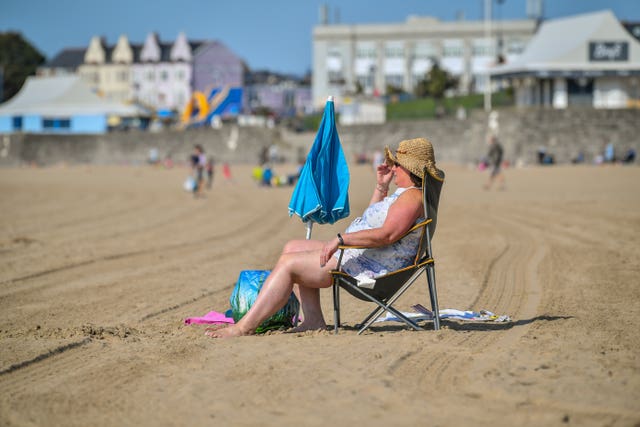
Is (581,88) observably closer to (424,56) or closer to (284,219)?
(284,219)

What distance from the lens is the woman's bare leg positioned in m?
6.36

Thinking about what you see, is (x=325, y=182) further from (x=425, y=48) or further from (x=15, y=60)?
(x=15, y=60)

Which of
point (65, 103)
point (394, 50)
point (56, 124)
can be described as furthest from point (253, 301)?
point (394, 50)

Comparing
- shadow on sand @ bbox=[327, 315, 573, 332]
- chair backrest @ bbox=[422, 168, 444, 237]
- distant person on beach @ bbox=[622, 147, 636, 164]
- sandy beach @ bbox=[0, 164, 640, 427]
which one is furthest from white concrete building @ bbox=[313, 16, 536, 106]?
chair backrest @ bbox=[422, 168, 444, 237]

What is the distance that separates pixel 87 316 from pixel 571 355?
4342 mm

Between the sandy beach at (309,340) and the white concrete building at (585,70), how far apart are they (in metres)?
28.8

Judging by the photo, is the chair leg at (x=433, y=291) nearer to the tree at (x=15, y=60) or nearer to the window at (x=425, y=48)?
the window at (x=425, y=48)

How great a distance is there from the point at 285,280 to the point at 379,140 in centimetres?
3970

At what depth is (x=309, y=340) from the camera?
6.18 meters

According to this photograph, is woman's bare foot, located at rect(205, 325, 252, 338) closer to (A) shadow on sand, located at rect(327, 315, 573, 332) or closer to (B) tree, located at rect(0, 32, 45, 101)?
(A) shadow on sand, located at rect(327, 315, 573, 332)

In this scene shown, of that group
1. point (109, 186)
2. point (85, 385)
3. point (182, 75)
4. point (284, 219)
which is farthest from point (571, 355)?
point (182, 75)

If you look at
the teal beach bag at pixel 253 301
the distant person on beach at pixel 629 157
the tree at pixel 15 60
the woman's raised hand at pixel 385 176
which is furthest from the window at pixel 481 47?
the teal beach bag at pixel 253 301

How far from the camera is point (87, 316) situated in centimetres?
793

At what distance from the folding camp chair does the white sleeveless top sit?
56 millimetres
